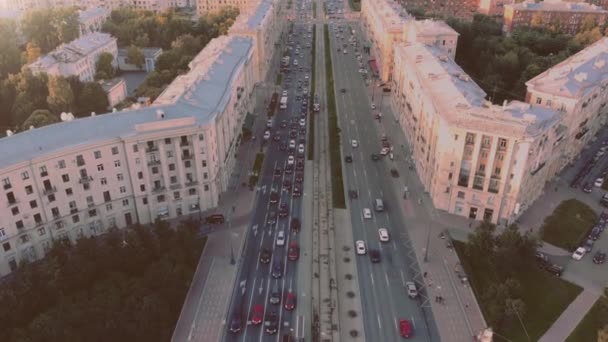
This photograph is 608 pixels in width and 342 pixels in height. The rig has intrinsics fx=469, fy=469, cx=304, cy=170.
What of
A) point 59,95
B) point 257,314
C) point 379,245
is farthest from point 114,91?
point 257,314

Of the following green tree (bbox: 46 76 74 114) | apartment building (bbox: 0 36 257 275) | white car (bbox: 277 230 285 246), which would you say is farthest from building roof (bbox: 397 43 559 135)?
green tree (bbox: 46 76 74 114)

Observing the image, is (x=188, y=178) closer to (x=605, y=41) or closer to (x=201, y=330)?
(x=201, y=330)

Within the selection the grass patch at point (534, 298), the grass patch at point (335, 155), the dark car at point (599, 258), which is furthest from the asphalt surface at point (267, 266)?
the dark car at point (599, 258)

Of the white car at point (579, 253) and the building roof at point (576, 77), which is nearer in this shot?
the white car at point (579, 253)

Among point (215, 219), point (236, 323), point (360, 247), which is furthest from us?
point (215, 219)

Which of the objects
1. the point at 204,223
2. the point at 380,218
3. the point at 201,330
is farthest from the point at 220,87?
the point at 201,330

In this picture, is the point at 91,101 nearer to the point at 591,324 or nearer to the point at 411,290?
the point at 411,290

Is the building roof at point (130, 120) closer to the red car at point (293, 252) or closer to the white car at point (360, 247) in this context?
the red car at point (293, 252)
